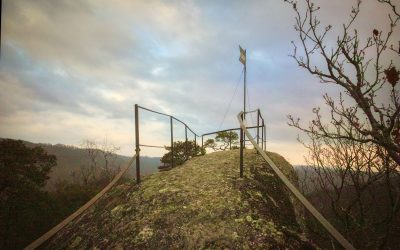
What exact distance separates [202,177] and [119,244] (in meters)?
2.70

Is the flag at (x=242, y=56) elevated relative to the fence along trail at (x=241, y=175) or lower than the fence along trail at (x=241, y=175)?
elevated

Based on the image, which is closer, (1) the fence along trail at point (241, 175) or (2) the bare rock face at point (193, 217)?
(1) the fence along trail at point (241, 175)

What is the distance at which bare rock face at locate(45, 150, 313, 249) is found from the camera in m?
4.48

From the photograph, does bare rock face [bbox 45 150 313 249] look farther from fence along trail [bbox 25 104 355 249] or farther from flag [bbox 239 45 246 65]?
flag [bbox 239 45 246 65]

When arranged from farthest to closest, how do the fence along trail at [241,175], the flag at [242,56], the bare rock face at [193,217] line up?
the flag at [242,56] → the bare rock face at [193,217] → the fence along trail at [241,175]

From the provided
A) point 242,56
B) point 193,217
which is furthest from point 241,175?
point 242,56

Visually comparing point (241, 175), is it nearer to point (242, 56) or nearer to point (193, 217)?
point (193, 217)

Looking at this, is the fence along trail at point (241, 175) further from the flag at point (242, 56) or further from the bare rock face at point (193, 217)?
the flag at point (242, 56)

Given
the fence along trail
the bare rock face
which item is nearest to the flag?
the fence along trail

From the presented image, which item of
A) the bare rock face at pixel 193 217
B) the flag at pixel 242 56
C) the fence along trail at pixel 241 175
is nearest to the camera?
the fence along trail at pixel 241 175

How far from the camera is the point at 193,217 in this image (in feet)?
16.4

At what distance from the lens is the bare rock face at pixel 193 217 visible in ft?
14.7

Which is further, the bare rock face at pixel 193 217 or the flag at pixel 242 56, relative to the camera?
the flag at pixel 242 56

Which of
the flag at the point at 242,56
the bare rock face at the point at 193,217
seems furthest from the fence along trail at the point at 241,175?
the flag at the point at 242,56
